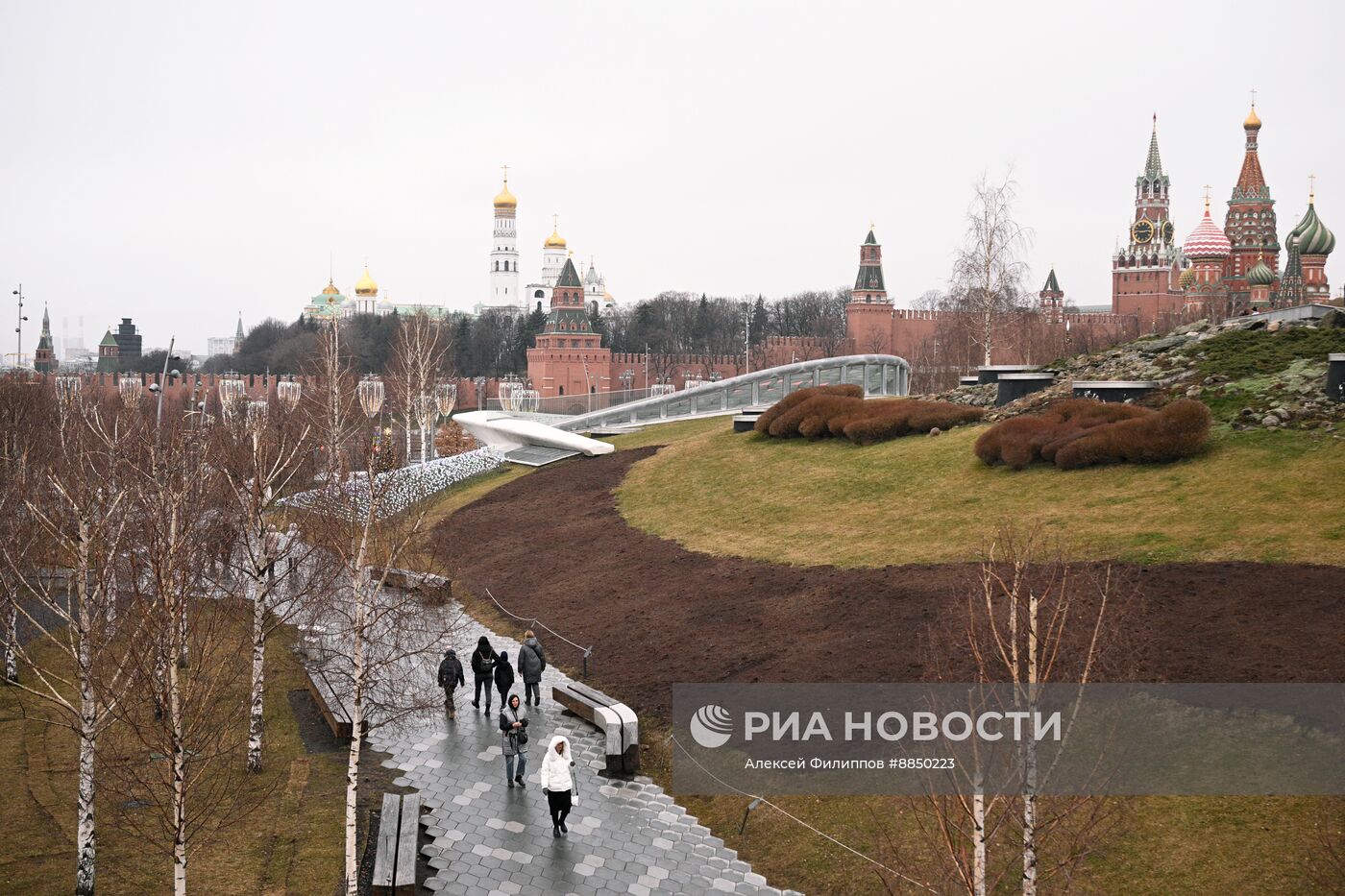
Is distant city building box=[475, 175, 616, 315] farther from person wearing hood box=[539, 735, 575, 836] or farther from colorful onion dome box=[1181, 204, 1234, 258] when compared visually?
person wearing hood box=[539, 735, 575, 836]

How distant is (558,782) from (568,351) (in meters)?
68.1

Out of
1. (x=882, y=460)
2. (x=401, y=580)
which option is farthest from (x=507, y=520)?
(x=882, y=460)

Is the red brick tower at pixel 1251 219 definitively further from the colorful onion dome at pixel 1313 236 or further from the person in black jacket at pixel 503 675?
the person in black jacket at pixel 503 675

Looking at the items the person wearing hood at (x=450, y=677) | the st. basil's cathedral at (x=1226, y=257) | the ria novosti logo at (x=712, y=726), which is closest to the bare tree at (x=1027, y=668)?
the ria novosti logo at (x=712, y=726)

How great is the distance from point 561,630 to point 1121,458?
886cm

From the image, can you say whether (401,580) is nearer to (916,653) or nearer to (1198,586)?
(916,653)

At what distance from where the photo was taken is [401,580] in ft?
70.4

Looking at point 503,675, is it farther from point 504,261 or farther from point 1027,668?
point 504,261

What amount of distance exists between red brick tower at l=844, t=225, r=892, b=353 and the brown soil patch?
6108cm

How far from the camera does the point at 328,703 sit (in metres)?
15.1

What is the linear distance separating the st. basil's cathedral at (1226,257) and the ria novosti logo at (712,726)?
2238 inches

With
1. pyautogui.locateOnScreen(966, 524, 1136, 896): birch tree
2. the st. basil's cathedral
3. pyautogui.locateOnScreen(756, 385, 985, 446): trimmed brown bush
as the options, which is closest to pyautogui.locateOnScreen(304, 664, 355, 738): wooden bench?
pyautogui.locateOnScreen(966, 524, 1136, 896): birch tree

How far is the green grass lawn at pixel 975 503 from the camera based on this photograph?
48.2 ft

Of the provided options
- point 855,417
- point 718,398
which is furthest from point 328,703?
point 718,398
